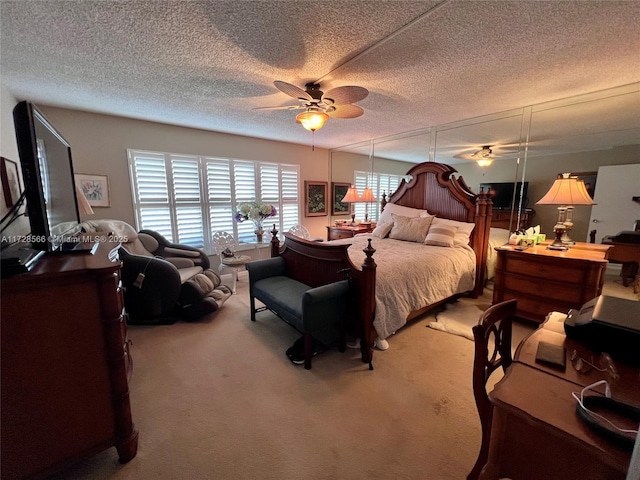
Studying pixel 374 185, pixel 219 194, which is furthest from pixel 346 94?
pixel 374 185

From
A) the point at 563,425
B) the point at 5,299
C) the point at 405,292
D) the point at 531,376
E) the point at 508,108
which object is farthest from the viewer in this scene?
the point at 508,108

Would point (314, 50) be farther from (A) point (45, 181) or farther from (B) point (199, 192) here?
(B) point (199, 192)

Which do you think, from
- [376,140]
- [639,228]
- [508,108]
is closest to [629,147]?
[639,228]

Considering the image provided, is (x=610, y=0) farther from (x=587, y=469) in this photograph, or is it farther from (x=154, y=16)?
(x=154, y=16)

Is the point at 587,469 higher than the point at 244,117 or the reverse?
the reverse

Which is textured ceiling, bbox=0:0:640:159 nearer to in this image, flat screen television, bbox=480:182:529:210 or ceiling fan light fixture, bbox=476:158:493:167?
ceiling fan light fixture, bbox=476:158:493:167

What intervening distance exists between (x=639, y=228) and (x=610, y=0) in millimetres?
2446

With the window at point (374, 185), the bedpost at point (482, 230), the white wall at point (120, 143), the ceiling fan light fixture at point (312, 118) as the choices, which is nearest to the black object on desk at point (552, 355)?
the ceiling fan light fixture at point (312, 118)

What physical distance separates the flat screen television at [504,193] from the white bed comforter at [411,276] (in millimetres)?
→ 849

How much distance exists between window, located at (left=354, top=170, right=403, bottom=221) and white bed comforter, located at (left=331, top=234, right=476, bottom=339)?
2.62 metres

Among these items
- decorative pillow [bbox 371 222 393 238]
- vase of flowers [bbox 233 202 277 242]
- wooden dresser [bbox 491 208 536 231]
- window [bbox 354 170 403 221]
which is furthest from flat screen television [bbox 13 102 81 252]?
window [bbox 354 170 403 221]

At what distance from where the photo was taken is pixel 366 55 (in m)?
1.99

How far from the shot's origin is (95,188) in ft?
11.4

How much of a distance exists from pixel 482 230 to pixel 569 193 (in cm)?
99
